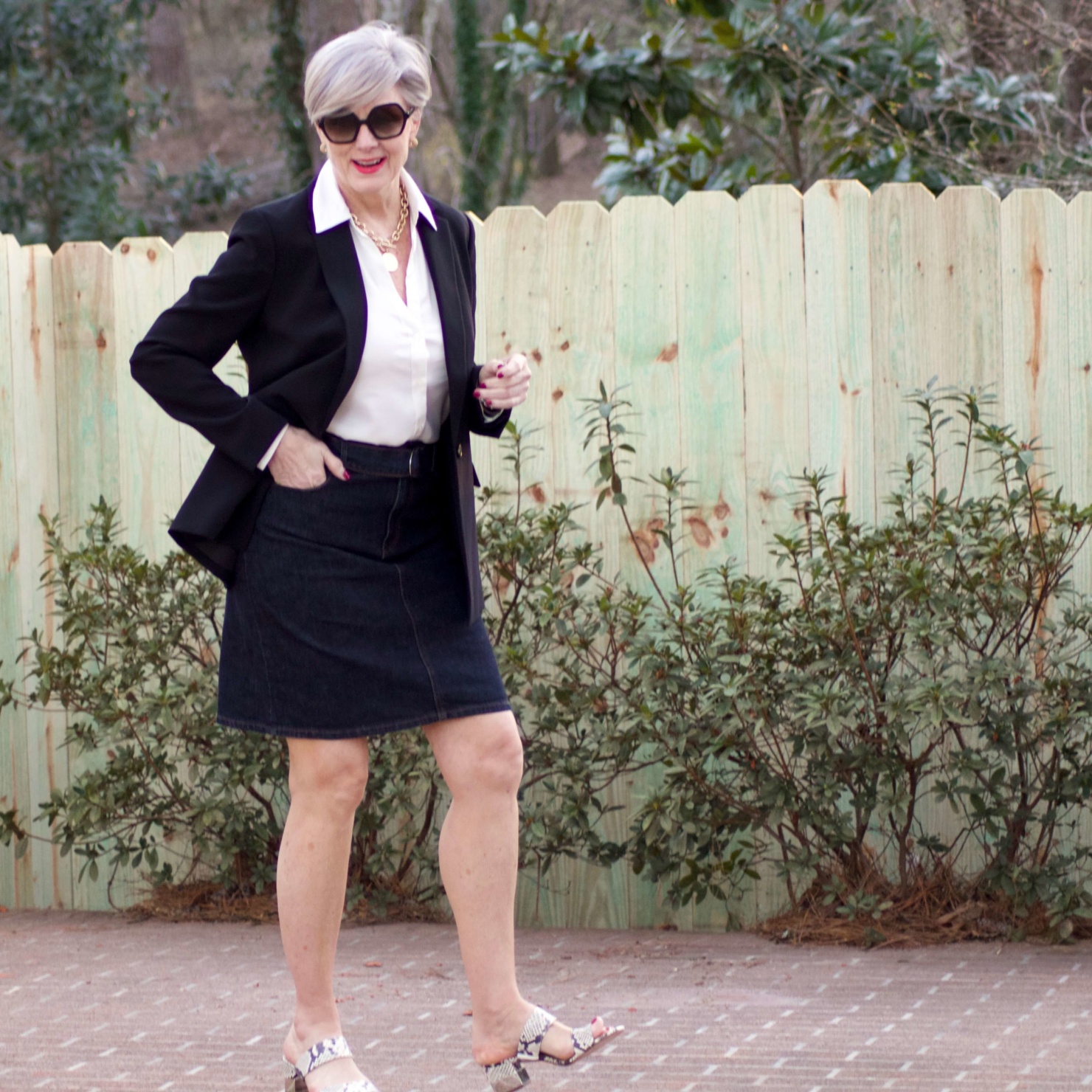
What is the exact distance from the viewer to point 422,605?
2.83 meters

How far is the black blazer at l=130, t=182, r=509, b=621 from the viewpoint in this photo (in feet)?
8.91

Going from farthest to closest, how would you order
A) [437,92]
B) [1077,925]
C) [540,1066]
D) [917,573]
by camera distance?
[437,92] → [1077,925] → [917,573] → [540,1066]

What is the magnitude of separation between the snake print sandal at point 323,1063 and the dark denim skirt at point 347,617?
1.85 ft

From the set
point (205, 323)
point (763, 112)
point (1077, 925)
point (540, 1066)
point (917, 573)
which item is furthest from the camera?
point (763, 112)

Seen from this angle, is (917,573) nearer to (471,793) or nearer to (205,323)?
(471,793)

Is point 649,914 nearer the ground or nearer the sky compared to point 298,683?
nearer the ground

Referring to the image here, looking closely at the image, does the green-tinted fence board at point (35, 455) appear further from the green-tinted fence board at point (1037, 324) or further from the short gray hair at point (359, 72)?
the green-tinted fence board at point (1037, 324)

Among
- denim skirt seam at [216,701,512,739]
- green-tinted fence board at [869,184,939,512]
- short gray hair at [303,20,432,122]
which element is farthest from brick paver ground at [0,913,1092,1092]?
short gray hair at [303,20,432,122]

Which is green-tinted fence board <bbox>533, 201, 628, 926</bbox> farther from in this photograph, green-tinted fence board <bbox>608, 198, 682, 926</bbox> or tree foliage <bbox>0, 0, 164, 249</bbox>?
tree foliage <bbox>0, 0, 164, 249</bbox>

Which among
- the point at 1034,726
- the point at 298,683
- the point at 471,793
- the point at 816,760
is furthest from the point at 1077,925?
the point at 298,683

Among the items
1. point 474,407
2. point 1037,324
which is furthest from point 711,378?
point 474,407

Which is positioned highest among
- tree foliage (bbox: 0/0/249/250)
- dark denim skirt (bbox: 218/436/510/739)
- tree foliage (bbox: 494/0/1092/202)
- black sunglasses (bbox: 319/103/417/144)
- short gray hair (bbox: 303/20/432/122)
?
tree foliage (bbox: 0/0/249/250)

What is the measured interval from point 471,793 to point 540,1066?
0.71 m

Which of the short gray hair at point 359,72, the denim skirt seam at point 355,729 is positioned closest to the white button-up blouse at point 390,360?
the short gray hair at point 359,72
